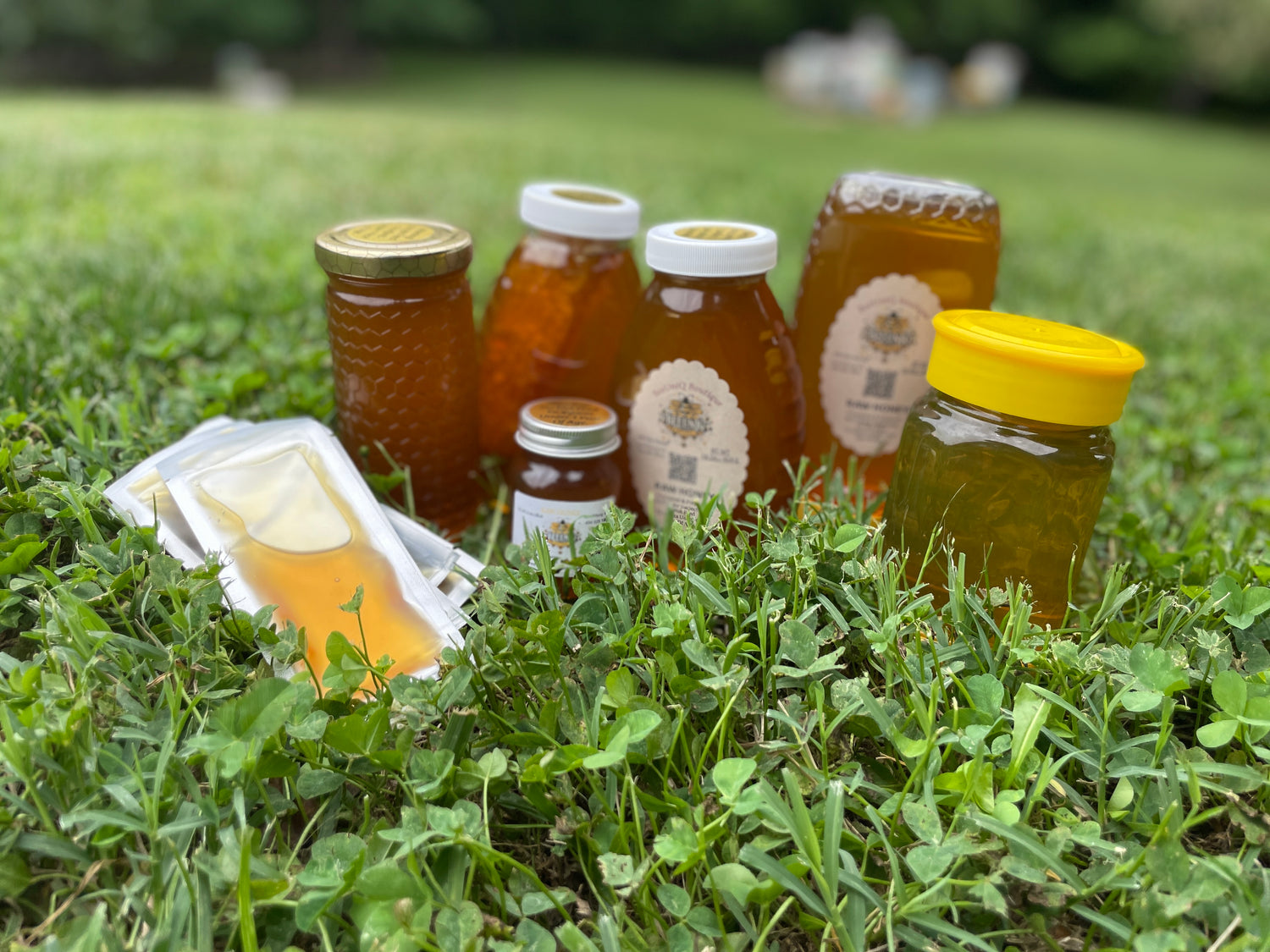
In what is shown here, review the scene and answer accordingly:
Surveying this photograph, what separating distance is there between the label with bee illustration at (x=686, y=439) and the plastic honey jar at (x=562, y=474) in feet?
0.24

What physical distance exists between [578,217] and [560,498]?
52cm

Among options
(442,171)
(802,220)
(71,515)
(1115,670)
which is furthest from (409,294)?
(442,171)

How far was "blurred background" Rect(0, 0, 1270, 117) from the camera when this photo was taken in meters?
14.7

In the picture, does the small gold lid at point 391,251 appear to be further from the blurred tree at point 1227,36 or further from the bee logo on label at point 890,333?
the blurred tree at point 1227,36

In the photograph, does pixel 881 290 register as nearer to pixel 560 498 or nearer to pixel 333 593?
pixel 560 498

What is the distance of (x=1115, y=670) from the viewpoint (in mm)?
1078

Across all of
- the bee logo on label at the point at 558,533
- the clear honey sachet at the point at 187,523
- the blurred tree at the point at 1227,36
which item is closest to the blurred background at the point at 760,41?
the blurred tree at the point at 1227,36

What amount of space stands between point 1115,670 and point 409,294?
112 cm

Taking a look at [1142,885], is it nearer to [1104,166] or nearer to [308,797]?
[308,797]

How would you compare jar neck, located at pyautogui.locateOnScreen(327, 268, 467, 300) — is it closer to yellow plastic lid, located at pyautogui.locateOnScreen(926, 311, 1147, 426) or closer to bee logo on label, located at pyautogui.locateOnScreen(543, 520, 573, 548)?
bee logo on label, located at pyautogui.locateOnScreen(543, 520, 573, 548)

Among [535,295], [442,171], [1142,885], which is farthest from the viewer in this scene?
[442,171]

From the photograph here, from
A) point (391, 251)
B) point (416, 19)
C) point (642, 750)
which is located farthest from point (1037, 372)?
point (416, 19)

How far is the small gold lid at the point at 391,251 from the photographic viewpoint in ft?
4.31

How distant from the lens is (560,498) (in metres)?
1.36
